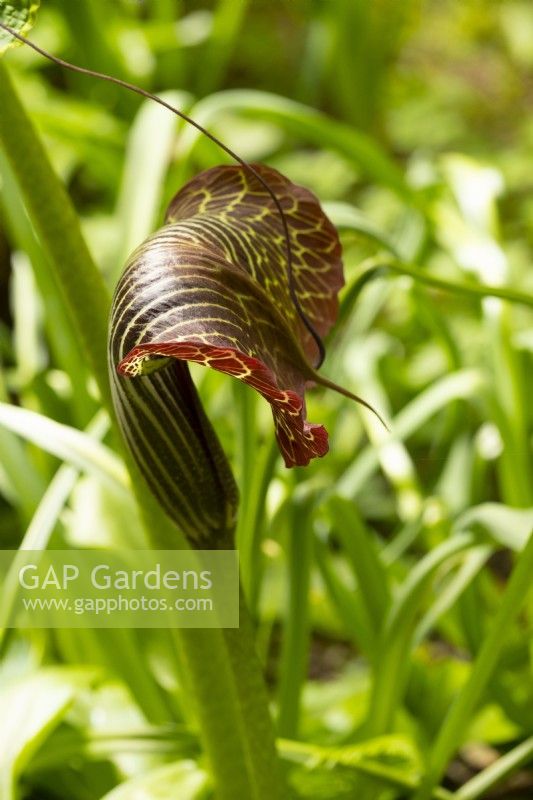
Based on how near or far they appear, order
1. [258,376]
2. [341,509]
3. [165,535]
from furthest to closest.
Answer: [341,509]
[165,535]
[258,376]

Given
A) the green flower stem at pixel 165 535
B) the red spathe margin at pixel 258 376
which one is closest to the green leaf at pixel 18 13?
the green flower stem at pixel 165 535

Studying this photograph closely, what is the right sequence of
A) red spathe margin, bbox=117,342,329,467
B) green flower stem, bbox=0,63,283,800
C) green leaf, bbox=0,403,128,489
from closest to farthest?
red spathe margin, bbox=117,342,329,467, green flower stem, bbox=0,63,283,800, green leaf, bbox=0,403,128,489

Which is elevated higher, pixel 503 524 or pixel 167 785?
pixel 503 524

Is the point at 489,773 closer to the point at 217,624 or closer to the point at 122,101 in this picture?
the point at 217,624

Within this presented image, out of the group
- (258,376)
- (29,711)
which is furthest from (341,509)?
(258,376)

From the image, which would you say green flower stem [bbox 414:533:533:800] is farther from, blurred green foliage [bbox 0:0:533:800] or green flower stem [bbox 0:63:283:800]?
green flower stem [bbox 0:63:283:800]

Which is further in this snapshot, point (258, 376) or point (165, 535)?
point (165, 535)

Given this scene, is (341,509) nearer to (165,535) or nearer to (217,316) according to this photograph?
(165,535)

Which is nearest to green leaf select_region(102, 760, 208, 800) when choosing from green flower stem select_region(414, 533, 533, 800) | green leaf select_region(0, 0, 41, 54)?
green flower stem select_region(414, 533, 533, 800)

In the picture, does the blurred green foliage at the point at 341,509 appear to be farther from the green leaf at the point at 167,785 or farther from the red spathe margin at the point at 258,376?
the red spathe margin at the point at 258,376

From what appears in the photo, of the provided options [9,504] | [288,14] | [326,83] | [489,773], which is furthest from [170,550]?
[288,14]
